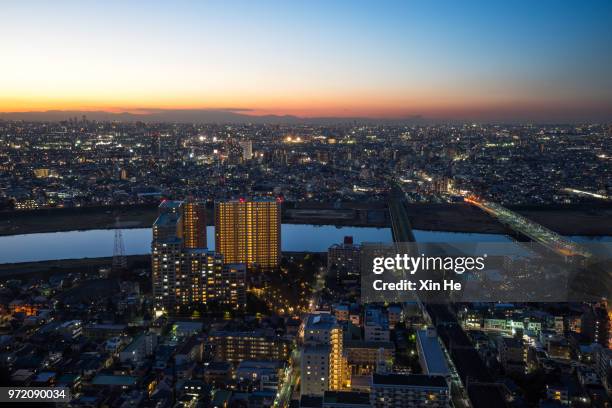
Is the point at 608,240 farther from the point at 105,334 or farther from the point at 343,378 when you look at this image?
the point at 105,334

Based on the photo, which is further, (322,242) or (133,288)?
(322,242)

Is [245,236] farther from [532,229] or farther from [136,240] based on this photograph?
[532,229]

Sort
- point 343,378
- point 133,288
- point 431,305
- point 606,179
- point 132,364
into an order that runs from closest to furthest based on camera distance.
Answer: point 343,378 → point 132,364 → point 431,305 → point 133,288 → point 606,179

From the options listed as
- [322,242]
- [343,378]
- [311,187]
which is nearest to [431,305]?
[343,378]

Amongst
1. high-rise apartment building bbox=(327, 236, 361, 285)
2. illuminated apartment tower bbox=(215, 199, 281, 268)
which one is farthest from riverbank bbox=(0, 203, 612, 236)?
high-rise apartment building bbox=(327, 236, 361, 285)

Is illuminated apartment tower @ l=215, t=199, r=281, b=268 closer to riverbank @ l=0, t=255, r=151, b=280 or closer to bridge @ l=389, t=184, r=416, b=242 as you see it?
riverbank @ l=0, t=255, r=151, b=280

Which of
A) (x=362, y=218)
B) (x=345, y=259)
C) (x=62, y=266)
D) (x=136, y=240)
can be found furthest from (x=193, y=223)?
(x=362, y=218)
